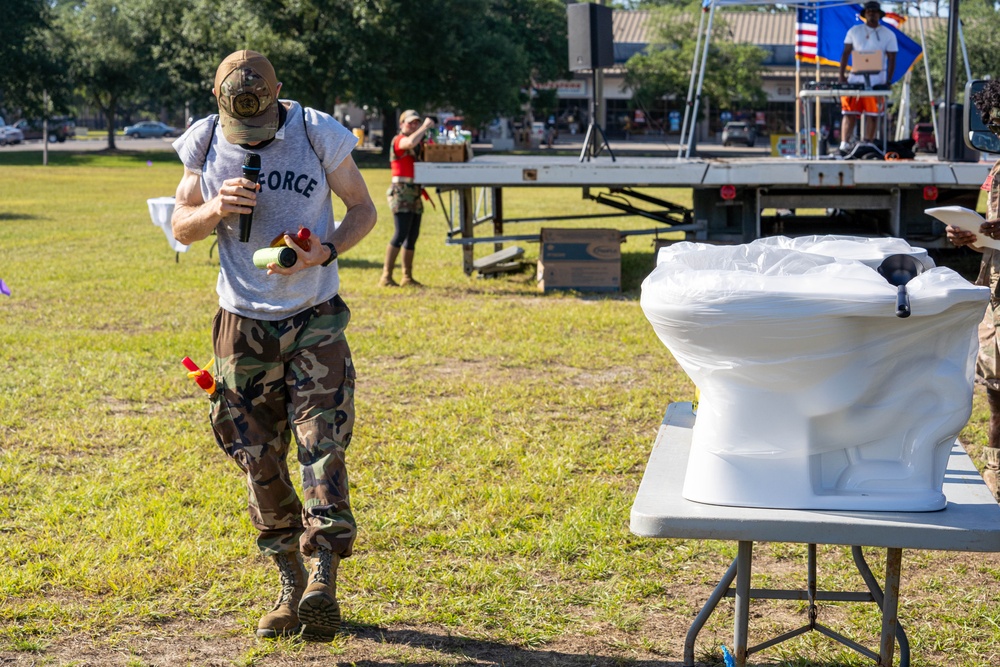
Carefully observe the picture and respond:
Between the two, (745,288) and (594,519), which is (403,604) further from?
(745,288)

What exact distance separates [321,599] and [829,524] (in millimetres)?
1584

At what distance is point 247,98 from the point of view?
10.5 feet

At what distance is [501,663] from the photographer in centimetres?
341

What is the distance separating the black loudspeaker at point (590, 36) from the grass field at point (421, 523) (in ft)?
11.6

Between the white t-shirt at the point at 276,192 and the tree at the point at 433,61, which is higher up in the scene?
the tree at the point at 433,61

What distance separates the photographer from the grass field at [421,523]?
358 cm

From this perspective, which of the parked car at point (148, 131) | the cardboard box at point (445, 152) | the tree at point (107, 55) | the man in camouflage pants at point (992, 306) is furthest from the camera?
the parked car at point (148, 131)

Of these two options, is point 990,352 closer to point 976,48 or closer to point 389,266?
point 389,266

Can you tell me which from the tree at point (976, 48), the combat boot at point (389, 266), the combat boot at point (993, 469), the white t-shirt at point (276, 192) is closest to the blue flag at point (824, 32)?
the combat boot at point (389, 266)

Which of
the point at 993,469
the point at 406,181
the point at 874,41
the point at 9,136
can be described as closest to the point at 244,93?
the point at 993,469

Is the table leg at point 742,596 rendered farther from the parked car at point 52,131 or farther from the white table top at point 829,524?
the parked car at point 52,131

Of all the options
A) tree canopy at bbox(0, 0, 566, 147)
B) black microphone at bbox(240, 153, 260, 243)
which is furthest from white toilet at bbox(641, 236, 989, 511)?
tree canopy at bbox(0, 0, 566, 147)

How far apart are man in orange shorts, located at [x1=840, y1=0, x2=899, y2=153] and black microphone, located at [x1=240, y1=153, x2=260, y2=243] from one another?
31.8 feet

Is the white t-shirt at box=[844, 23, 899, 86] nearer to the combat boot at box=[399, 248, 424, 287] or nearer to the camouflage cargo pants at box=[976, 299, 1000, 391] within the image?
the combat boot at box=[399, 248, 424, 287]
